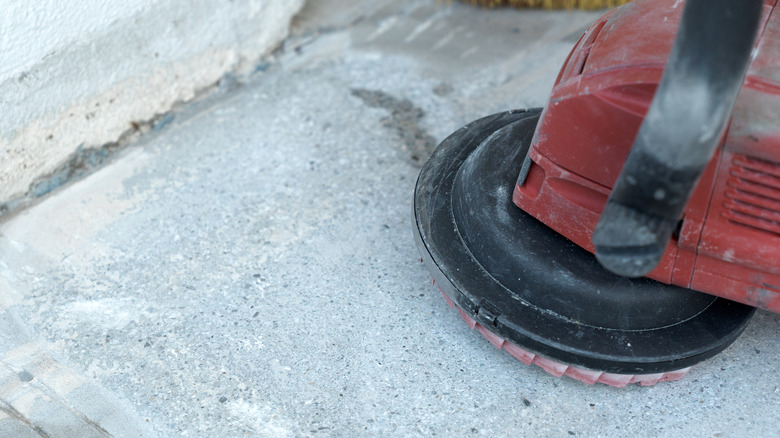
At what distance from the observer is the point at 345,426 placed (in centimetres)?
138

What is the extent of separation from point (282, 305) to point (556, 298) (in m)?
0.67

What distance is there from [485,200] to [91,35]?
1251mm

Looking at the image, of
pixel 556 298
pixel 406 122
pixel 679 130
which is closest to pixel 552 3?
pixel 406 122

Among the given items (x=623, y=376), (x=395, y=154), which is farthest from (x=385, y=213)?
(x=623, y=376)

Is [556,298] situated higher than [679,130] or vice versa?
[679,130]

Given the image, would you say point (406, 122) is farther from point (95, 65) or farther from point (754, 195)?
point (754, 195)

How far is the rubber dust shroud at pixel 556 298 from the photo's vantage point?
131 centimetres

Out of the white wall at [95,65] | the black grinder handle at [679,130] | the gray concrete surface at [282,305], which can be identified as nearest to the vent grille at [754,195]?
the black grinder handle at [679,130]

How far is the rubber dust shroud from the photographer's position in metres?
1.31

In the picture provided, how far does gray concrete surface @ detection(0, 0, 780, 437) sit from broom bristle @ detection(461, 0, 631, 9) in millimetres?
549

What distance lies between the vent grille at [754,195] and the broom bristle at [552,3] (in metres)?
1.74

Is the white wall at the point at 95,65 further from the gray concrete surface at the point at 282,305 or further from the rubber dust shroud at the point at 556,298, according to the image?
the rubber dust shroud at the point at 556,298

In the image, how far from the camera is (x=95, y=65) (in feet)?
6.41

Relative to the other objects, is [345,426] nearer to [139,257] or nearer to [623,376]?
[623,376]
